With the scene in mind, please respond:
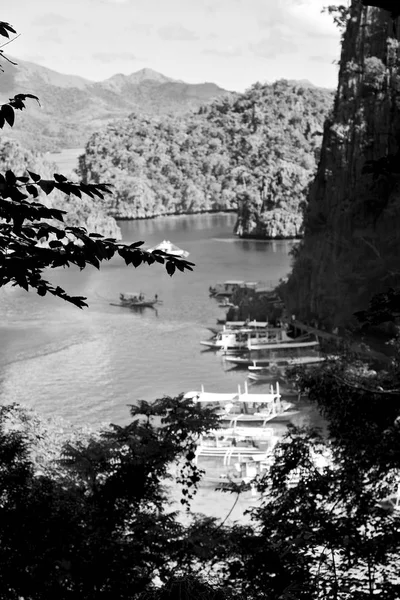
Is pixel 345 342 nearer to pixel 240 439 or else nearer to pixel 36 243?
pixel 240 439

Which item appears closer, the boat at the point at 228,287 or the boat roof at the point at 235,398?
the boat roof at the point at 235,398

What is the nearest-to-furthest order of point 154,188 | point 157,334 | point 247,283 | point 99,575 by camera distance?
point 99,575 → point 157,334 → point 247,283 → point 154,188

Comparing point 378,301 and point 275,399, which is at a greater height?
point 378,301

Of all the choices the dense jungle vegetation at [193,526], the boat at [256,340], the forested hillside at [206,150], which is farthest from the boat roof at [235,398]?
the forested hillside at [206,150]

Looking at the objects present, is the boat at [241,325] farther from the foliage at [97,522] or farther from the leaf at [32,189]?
the leaf at [32,189]

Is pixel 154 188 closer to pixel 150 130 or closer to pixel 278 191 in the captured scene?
pixel 150 130


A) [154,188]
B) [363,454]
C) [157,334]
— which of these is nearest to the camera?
[363,454]

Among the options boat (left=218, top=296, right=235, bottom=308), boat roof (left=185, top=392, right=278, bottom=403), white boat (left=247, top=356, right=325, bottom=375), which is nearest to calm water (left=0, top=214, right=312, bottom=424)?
boat (left=218, top=296, right=235, bottom=308)

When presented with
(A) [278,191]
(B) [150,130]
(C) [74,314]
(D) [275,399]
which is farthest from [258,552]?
(B) [150,130]
